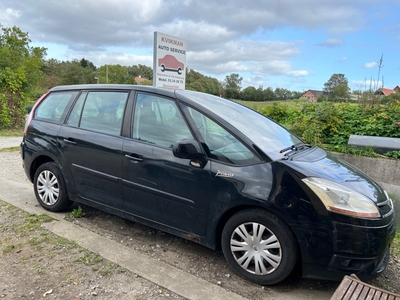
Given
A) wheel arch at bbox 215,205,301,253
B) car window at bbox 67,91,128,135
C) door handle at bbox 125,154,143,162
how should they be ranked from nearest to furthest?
wheel arch at bbox 215,205,301,253, door handle at bbox 125,154,143,162, car window at bbox 67,91,128,135

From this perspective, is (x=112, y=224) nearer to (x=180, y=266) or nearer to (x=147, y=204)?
(x=147, y=204)

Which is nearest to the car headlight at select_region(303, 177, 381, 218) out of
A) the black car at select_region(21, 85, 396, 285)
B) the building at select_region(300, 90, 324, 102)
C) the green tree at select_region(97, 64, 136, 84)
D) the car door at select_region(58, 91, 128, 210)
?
the black car at select_region(21, 85, 396, 285)

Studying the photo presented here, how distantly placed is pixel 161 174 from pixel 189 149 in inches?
17.1

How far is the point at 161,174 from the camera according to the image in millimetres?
3131

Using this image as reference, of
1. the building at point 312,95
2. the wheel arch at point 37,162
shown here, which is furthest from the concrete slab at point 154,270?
the building at point 312,95

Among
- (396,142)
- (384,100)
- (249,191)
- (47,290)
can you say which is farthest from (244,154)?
(384,100)

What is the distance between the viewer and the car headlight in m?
2.45

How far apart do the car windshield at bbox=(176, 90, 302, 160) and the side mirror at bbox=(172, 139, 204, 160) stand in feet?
1.45

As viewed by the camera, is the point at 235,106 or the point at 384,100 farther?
the point at 384,100

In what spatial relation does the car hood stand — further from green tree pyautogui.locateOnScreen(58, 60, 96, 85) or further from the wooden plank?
green tree pyautogui.locateOnScreen(58, 60, 96, 85)

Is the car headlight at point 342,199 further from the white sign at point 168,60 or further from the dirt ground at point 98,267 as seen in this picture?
the white sign at point 168,60

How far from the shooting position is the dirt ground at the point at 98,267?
104 inches

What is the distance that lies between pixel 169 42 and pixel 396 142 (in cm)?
541

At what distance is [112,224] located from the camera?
13.1 ft
